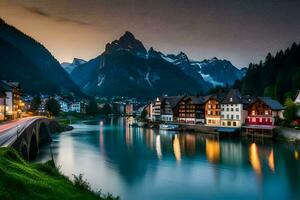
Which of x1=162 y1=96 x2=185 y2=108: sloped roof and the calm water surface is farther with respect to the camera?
x1=162 y1=96 x2=185 y2=108: sloped roof

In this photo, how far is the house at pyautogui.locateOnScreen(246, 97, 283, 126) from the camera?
100838 mm

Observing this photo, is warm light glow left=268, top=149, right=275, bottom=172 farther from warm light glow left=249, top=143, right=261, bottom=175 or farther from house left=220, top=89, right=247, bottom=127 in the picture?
house left=220, top=89, right=247, bottom=127

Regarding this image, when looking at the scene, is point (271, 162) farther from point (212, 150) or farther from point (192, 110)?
point (192, 110)

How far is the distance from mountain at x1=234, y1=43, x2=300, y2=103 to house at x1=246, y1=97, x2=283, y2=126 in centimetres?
2410

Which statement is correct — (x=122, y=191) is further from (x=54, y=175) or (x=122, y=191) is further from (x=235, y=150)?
(x=235, y=150)

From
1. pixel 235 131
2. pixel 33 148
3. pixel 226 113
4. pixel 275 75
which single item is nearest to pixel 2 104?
pixel 33 148

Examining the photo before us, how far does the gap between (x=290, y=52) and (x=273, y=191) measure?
429 ft

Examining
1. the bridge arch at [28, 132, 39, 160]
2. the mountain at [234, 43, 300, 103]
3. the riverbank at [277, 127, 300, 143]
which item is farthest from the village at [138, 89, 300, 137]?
the bridge arch at [28, 132, 39, 160]

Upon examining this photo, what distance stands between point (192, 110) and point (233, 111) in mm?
25693

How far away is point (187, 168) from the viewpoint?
56.2m

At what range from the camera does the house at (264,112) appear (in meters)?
101

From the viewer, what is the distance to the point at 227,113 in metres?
117

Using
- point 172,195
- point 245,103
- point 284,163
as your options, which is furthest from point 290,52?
point 172,195

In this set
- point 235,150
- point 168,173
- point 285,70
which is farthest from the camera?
point 285,70
